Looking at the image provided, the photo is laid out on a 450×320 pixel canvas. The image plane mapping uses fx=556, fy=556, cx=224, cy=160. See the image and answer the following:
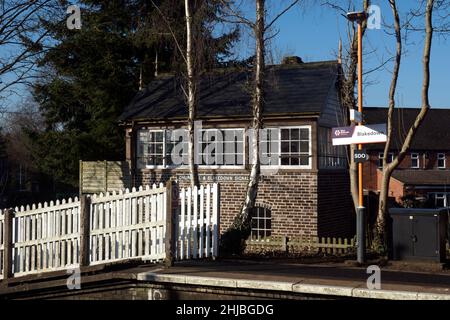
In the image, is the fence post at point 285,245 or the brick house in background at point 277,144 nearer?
the fence post at point 285,245

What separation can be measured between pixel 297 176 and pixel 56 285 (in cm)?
980

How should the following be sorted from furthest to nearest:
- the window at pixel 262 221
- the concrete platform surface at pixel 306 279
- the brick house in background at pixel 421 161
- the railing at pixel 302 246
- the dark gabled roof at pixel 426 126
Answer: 1. the dark gabled roof at pixel 426 126
2. the brick house in background at pixel 421 161
3. the window at pixel 262 221
4. the railing at pixel 302 246
5. the concrete platform surface at pixel 306 279

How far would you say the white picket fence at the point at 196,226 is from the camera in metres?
9.75

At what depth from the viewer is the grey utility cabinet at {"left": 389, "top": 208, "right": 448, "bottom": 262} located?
10047 millimetres

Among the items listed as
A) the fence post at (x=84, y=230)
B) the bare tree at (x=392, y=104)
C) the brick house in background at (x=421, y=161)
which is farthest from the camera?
the brick house in background at (x=421, y=161)

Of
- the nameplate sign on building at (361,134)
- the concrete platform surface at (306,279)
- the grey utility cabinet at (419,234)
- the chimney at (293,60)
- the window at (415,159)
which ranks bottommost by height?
the concrete platform surface at (306,279)

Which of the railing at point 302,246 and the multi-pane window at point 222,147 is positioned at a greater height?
the multi-pane window at point 222,147

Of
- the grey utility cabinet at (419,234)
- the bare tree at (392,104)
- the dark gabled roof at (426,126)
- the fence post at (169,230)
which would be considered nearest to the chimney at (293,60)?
the bare tree at (392,104)

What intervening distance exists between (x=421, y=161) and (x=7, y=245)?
41517 millimetres

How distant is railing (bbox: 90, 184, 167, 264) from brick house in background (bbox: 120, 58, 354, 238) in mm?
7387

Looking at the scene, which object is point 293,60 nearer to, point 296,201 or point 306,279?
point 296,201

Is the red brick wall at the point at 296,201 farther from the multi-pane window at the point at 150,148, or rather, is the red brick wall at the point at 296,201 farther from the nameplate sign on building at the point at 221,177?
the multi-pane window at the point at 150,148

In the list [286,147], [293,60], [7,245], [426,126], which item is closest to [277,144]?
[286,147]

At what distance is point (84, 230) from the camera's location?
31.4 ft
